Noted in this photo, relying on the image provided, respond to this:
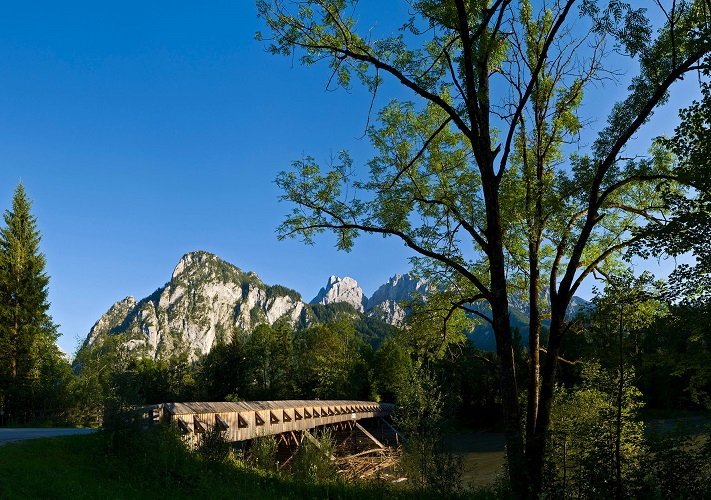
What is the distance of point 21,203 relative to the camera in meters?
32.5

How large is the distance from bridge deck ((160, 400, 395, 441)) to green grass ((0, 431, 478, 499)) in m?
2.44

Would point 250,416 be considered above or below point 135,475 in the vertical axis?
below

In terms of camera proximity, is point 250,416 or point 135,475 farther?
point 250,416

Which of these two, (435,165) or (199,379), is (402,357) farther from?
(435,165)

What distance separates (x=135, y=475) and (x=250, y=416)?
10122 mm

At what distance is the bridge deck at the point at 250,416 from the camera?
48.4ft

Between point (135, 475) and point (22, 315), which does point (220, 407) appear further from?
point (22, 315)

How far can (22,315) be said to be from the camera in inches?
1193

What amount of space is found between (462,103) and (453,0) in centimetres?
202

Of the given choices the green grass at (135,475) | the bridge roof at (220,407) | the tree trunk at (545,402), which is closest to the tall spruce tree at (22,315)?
the bridge roof at (220,407)

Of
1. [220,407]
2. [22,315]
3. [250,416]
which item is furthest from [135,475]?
[22,315]

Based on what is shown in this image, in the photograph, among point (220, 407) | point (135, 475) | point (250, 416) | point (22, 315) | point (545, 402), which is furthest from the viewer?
point (22, 315)

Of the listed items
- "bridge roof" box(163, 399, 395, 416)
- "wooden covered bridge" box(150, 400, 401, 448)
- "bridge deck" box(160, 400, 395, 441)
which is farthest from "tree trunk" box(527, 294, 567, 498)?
"bridge roof" box(163, 399, 395, 416)

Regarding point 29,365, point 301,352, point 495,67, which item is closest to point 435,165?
point 495,67
